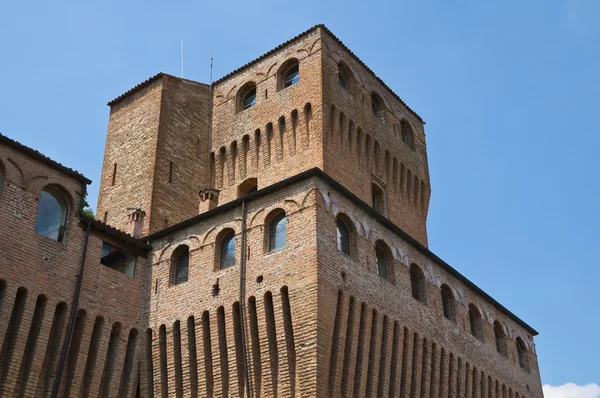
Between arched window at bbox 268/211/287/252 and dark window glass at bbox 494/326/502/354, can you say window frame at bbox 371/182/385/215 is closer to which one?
dark window glass at bbox 494/326/502/354

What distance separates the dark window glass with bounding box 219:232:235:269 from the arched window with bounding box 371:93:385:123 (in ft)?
32.5

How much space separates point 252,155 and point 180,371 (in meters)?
8.57

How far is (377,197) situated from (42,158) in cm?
1114

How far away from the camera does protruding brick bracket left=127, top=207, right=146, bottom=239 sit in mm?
20203

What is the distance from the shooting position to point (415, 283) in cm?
1983

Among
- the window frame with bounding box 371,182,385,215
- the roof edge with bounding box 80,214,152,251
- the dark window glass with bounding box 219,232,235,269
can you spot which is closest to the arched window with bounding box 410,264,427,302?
the window frame with bounding box 371,182,385,215

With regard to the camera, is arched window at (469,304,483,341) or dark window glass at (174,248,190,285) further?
arched window at (469,304,483,341)

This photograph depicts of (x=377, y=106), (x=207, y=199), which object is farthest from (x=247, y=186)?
(x=377, y=106)

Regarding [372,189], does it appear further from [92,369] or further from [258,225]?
[92,369]

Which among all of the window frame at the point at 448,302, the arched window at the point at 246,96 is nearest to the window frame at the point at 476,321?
the window frame at the point at 448,302

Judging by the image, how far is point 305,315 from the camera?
15602mm

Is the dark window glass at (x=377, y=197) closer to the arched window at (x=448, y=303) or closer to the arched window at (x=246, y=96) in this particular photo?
the arched window at (x=448, y=303)

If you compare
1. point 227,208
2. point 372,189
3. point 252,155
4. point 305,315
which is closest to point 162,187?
point 252,155

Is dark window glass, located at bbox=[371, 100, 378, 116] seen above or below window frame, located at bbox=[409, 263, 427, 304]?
above
